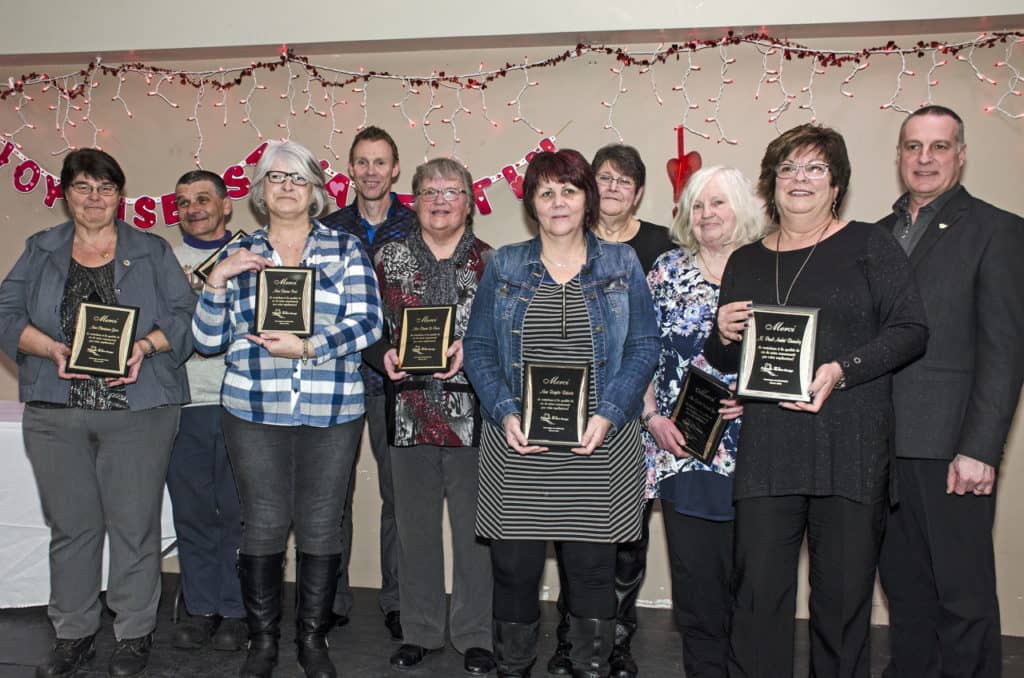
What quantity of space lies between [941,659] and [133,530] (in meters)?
2.75

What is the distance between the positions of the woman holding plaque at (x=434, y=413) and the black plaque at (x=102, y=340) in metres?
0.83

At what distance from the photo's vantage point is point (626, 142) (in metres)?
4.25

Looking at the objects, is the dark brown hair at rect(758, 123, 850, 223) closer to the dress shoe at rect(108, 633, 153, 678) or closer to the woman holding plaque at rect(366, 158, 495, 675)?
the woman holding plaque at rect(366, 158, 495, 675)

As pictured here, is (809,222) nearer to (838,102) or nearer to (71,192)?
(838,102)

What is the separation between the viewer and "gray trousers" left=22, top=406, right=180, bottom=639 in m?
3.14

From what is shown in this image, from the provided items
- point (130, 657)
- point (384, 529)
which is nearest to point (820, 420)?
point (384, 529)

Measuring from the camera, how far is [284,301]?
9.59ft

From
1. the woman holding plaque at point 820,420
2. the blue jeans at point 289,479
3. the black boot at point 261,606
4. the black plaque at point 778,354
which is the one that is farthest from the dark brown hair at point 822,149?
the black boot at point 261,606

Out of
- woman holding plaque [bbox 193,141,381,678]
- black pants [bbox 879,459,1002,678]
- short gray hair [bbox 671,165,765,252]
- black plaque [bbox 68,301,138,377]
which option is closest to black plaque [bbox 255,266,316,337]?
woman holding plaque [bbox 193,141,381,678]

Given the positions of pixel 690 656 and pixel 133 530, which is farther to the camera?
pixel 133 530

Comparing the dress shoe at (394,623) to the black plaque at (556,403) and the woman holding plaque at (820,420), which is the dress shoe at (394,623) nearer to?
the black plaque at (556,403)

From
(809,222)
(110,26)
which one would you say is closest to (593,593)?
(809,222)

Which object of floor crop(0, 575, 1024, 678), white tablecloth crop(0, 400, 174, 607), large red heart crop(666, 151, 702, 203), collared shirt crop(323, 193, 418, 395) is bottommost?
floor crop(0, 575, 1024, 678)

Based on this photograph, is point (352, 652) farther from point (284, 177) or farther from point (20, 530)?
point (284, 177)
